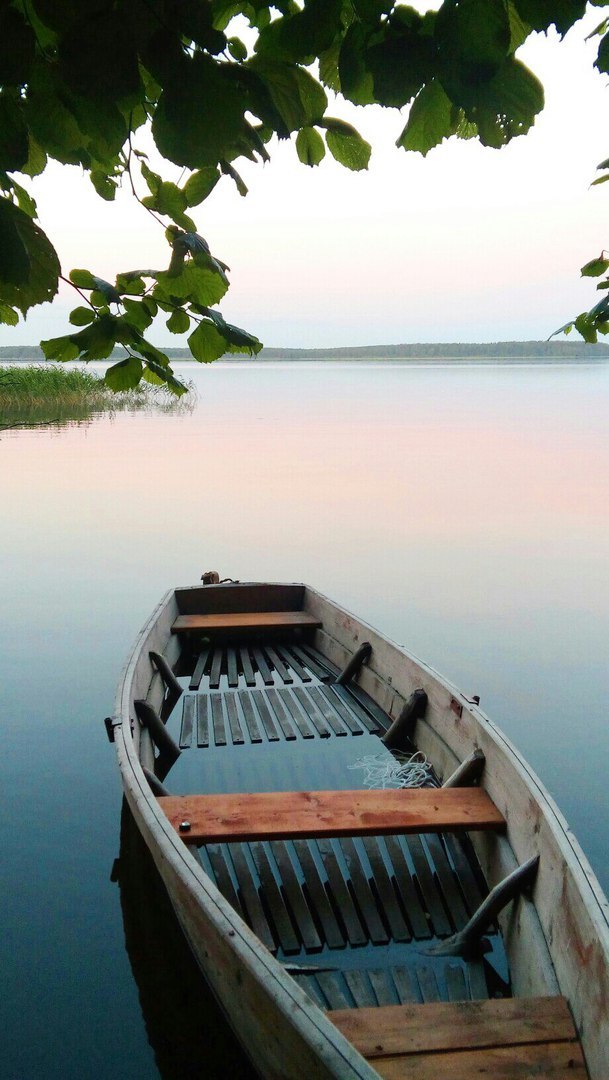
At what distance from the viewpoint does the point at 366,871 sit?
4.05 m

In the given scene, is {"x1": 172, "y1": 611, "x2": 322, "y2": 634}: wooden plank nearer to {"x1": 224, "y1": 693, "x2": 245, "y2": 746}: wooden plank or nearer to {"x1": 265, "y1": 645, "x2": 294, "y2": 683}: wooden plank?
{"x1": 265, "y1": 645, "x2": 294, "y2": 683}: wooden plank

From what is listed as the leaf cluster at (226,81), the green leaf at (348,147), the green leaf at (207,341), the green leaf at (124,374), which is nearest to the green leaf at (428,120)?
the leaf cluster at (226,81)

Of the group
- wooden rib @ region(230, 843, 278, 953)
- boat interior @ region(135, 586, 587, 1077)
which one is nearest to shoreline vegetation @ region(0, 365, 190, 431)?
boat interior @ region(135, 586, 587, 1077)

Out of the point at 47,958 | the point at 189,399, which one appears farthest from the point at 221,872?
the point at 189,399

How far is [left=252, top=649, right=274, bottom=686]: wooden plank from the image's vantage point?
6.70 meters

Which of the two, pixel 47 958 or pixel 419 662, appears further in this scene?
pixel 419 662

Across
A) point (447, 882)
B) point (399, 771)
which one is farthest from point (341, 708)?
point (447, 882)

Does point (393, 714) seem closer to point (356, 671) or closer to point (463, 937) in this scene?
point (356, 671)

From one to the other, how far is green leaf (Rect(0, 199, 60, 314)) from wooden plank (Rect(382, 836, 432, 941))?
3.30m

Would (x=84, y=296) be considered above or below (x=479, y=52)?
below

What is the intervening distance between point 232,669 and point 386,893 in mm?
3322

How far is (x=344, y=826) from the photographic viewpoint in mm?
3863

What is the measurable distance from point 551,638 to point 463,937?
5.97 meters

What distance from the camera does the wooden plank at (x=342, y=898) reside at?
362 cm
